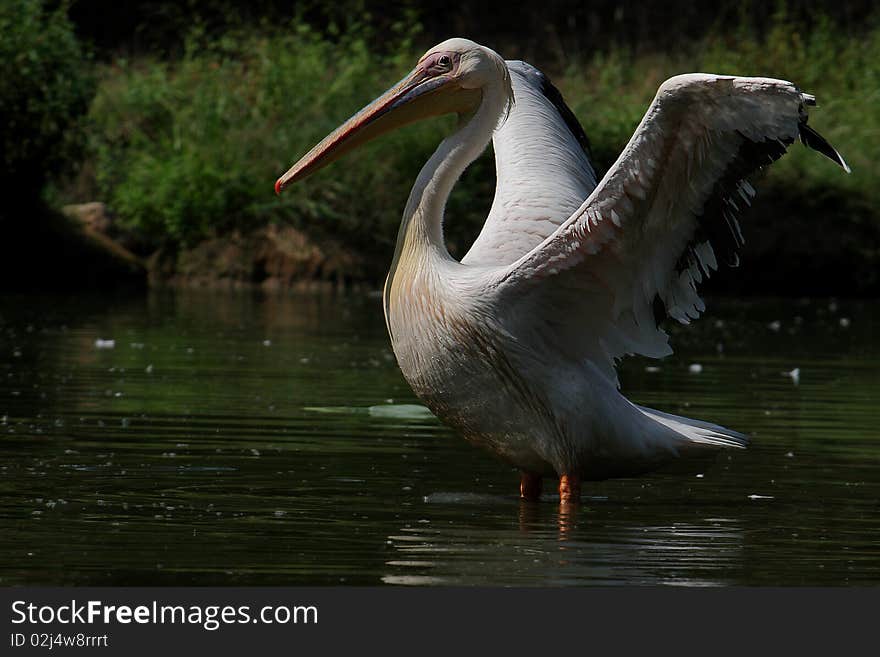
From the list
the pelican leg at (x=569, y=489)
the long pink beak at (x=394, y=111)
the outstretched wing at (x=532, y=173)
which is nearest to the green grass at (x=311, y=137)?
the outstretched wing at (x=532, y=173)

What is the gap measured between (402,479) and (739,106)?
2094mm

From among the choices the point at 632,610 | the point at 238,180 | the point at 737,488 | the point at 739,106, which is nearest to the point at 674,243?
the point at 739,106

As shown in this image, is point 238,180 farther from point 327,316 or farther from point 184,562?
point 184,562

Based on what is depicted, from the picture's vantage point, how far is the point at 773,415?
30.6 feet

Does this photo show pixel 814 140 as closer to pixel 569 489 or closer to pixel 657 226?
pixel 657 226

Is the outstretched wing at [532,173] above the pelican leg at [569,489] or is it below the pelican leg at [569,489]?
above

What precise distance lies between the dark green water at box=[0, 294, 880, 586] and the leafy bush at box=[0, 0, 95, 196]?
8007mm

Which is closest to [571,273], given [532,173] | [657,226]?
[657,226]

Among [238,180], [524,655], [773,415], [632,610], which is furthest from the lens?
[238,180]

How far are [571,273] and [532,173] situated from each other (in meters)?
1.19

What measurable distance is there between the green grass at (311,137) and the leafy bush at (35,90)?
1.26 metres

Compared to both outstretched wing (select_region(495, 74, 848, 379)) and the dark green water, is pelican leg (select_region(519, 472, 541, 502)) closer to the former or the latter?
the dark green water

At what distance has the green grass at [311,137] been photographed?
20.9 metres

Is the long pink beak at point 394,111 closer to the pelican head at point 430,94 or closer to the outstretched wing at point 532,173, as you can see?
the pelican head at point 430,94
